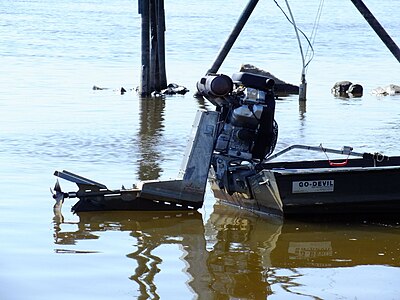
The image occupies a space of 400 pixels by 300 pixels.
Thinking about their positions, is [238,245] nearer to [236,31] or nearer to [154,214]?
[154,214]

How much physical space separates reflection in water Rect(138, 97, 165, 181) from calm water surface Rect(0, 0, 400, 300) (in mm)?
25

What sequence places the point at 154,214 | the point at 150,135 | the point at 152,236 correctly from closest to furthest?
the point at 152,236
the point at 154,214
the point at 150,135

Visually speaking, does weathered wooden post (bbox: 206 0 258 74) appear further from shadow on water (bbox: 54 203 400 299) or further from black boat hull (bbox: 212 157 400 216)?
black boat hull (bbox: 212 157 400 216)

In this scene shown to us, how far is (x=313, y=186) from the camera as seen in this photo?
10.7m

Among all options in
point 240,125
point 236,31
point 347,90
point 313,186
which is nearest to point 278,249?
point 313,186

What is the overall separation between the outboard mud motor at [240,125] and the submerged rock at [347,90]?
11829 millimetres

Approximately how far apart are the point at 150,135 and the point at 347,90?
7.53m

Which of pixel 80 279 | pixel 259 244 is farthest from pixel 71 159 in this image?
pixel 80 279

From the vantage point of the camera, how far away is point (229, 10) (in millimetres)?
68188

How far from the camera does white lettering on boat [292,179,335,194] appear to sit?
34.8ft

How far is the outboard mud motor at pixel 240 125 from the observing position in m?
11.0

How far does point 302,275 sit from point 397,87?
14.9 metres

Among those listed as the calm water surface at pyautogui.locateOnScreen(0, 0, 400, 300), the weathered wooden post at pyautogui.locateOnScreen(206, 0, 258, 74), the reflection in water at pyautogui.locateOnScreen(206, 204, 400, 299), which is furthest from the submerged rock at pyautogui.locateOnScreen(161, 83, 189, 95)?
the reflection in water at pyautogui.locateOnScreen(206, 204, 400, 299)

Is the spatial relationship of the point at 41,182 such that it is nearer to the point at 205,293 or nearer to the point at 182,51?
the point at 205,293
